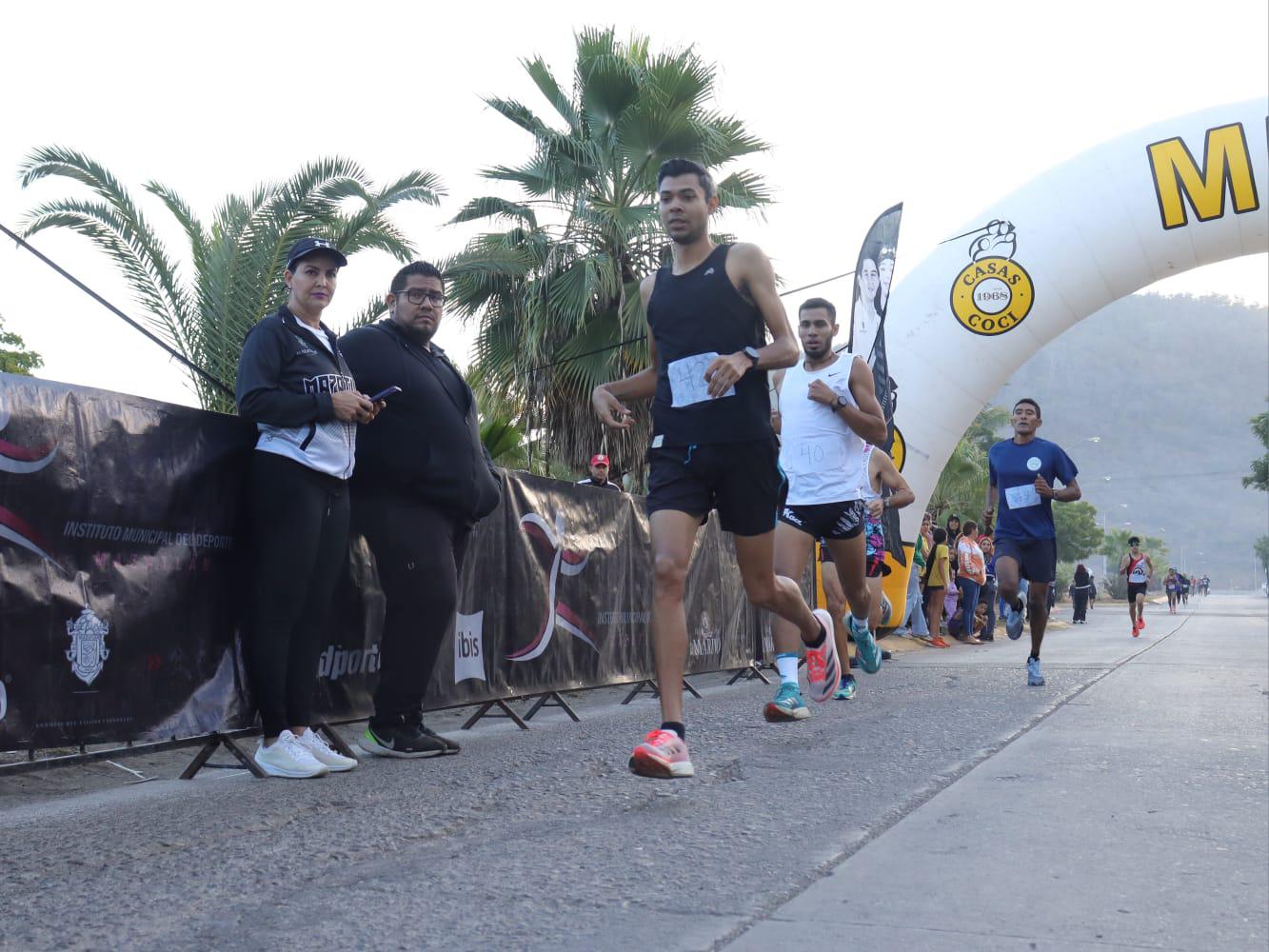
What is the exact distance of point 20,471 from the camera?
3.84 metres

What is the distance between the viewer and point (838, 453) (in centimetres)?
639

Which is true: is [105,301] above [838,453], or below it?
above

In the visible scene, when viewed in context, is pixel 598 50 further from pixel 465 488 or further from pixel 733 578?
pixel 465 488

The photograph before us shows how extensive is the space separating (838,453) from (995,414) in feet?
188

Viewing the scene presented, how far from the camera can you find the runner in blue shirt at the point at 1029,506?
8.37m

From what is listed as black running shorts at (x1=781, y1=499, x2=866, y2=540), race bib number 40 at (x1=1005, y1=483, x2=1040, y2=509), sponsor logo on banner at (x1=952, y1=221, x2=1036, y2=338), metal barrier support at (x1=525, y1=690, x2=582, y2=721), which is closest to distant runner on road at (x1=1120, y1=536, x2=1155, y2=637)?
sponsor logo on banner at (x1=952, y1=221, x2=1036, y2=338)

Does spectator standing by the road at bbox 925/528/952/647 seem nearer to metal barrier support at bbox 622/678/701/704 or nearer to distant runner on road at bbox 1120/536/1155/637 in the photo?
distant runner on road at bbox 1120/536/1155/637

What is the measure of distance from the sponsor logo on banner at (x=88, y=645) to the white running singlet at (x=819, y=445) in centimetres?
348

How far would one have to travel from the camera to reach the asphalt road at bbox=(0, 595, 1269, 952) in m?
2.41

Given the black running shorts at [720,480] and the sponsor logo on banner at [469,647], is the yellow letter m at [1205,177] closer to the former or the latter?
the sponsor logo on banner at [469,647]

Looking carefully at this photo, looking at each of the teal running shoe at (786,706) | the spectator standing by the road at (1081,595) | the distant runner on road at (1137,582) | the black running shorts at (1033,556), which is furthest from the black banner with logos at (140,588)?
the spectator standing by the road at (1081,595)

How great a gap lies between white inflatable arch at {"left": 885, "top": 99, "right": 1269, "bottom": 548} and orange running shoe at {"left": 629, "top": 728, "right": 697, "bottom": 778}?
1073cm

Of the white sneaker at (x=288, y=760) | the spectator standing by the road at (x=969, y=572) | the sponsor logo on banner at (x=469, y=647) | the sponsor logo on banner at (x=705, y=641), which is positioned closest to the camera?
the white sneaker at (x=288, y=760)

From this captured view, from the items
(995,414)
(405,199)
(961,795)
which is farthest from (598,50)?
(995,414)
